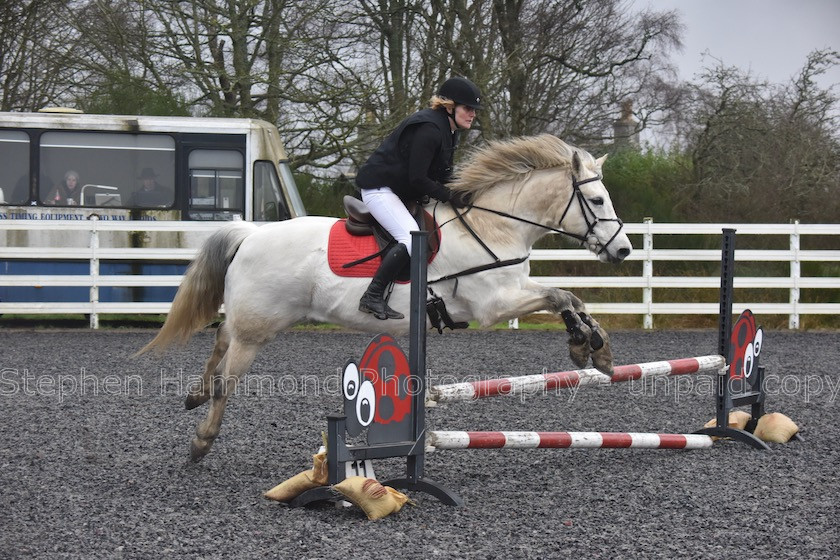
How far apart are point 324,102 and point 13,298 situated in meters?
5.79

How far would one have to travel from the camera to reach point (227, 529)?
13.5 feet

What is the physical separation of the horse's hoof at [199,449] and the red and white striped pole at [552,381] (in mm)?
1365

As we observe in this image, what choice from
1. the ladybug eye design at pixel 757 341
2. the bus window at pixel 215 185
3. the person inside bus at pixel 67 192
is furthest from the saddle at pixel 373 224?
Answer: the person inside bus at pixel 67 192

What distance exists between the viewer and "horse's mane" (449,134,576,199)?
227 inches

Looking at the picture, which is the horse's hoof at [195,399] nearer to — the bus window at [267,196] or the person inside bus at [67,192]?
the bus window at [267,196]

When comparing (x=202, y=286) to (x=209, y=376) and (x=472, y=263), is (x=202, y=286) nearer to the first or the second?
(x=209, y=376)

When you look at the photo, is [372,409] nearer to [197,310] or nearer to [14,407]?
[197,310]

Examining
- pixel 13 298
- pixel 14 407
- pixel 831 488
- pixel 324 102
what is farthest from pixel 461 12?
pixel 831 488

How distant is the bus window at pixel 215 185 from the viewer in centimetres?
1450

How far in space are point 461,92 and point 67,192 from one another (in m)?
10.7

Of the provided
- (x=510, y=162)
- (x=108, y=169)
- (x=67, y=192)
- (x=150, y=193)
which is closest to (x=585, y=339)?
(x=510, y=162)

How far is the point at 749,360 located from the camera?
21.1 feet

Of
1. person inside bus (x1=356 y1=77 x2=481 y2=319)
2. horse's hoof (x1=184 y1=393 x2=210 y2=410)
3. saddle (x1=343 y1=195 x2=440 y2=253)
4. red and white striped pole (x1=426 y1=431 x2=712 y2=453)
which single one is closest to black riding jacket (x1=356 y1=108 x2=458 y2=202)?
person inside bus (x1=356 y1=77 x2=481 y2=319)

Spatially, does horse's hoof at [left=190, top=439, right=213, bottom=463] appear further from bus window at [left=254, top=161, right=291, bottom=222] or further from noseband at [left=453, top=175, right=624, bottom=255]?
bus window at [left=254, top=161, right=291, bottom=222]
